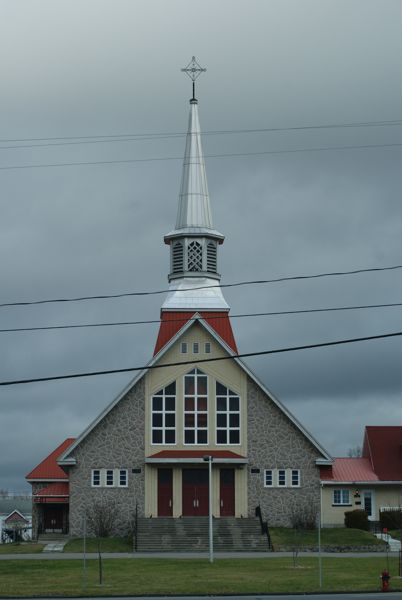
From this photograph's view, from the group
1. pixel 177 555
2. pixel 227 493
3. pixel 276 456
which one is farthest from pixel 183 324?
pixel 177 555

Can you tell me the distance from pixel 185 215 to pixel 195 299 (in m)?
5.22

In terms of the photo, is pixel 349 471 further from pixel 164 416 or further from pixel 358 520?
pixel 164 416

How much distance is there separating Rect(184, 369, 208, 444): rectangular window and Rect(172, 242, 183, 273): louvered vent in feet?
23.9

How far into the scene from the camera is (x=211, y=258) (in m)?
69.8

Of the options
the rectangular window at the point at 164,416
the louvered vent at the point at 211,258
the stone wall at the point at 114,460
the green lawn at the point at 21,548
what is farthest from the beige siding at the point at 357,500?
the green lawn at the point at 21,548

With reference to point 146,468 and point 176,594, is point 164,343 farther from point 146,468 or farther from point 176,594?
point 176,594

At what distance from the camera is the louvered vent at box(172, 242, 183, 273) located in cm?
6956

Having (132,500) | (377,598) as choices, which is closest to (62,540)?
(132,500)

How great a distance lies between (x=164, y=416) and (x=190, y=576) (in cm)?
2462

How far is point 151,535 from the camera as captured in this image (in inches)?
2361

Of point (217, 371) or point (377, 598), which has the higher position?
point (217, 371)

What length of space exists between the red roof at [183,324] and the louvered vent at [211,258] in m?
2.83

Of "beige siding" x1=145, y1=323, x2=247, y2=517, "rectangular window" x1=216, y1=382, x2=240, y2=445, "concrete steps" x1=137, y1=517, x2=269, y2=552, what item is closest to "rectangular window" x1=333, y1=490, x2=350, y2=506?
"beige siding" x1=145, y1=323, x2=247, y2=517

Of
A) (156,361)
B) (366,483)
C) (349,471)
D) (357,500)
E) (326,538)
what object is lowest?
(326,538)
